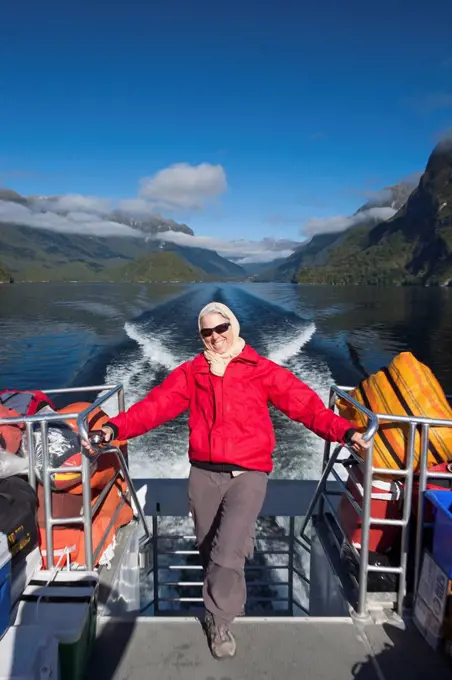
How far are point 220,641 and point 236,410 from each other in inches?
50.4

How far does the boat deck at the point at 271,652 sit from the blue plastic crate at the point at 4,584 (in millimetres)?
535

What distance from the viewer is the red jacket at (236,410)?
2.95m

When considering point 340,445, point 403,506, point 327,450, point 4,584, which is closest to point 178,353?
point 327,450

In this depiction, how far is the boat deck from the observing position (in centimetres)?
247

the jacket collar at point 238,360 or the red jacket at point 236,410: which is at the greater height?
the jacket collar at point 238,360

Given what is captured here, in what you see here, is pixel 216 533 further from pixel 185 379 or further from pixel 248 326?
pixel 248 326

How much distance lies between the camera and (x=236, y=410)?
9.77 ft

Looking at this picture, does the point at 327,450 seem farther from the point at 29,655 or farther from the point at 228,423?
the point at 29,655

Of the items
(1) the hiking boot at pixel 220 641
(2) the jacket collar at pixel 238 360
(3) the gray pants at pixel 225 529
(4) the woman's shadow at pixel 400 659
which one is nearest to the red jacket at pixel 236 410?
Answer: (2) the jacket collar at pixel 238 360

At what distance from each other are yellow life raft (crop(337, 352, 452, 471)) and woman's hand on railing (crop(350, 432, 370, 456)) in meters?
0.25

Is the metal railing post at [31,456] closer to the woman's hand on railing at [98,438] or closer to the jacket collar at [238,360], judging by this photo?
the woman's hand on railing at [98,438]

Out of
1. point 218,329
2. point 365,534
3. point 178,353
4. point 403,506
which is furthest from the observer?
point 178,353

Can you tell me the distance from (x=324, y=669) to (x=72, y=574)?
1.52 m

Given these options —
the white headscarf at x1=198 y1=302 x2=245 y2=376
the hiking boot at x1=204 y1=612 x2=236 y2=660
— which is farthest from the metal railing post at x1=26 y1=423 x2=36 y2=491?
the hiking boot at x1=204 y1=612 x2=236 y2=660
